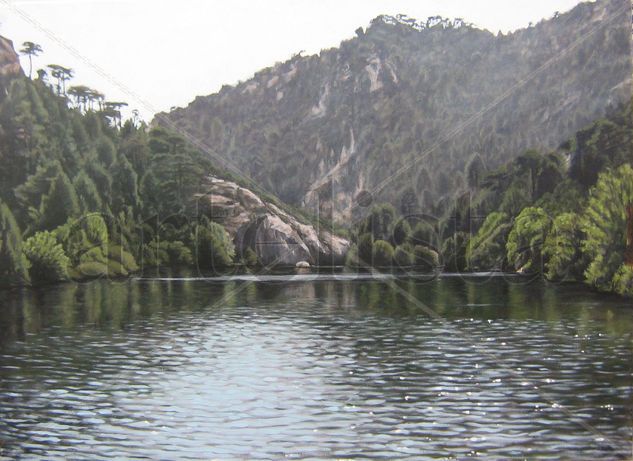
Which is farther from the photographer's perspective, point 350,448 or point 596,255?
point 596,255

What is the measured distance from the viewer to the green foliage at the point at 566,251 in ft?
413

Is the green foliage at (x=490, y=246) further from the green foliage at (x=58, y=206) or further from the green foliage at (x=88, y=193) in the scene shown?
the green foliage at (x=58, y=206)

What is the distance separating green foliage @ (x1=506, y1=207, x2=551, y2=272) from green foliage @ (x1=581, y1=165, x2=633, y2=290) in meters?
34.4

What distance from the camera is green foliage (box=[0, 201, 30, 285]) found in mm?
126750

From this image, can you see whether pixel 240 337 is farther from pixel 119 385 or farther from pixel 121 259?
pixel 121 259

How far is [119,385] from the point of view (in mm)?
49656

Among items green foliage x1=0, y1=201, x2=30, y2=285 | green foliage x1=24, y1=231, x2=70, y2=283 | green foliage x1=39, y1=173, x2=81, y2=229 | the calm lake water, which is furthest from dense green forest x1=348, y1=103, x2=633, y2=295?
green foliage x1=0, y1=201, x2=30, y2=285

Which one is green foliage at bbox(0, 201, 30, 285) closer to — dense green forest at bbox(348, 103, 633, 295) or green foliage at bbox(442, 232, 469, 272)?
dense green forest at bbox(348, 103, 633, 295)

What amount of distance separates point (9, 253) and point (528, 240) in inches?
3300

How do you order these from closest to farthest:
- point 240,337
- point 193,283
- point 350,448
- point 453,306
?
point 350,448
point 240,337
point 453,306
point 193,283

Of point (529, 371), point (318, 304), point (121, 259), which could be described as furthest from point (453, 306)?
point (121, 259)

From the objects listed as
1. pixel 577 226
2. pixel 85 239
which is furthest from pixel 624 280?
pixel 85 239

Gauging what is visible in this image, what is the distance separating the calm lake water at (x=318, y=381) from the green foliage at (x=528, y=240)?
5264 centimetres

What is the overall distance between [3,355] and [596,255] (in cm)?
7953
